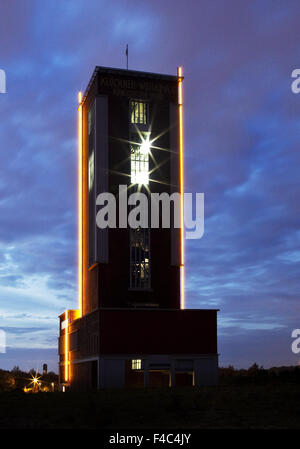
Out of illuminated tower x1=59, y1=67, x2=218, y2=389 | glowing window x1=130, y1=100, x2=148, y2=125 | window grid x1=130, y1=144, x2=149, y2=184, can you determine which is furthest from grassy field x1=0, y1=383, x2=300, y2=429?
glowing window x1=130, y1=100, x2=148, y2=125

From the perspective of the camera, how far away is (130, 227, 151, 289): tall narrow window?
222 ft

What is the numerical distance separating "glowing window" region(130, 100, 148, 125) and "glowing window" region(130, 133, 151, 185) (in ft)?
5.66

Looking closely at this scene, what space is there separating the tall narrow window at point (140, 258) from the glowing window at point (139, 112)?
1275 cm

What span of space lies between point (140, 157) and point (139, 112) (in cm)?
547

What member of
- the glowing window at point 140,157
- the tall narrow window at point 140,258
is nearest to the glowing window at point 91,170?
the glowing window at point 140,157

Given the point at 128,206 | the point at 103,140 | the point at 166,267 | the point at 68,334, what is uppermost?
the point at 103,140

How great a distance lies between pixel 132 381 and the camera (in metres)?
64.1

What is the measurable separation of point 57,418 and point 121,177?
43.1 m

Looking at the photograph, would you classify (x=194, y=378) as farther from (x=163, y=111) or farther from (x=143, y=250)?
(x=163, y=111)

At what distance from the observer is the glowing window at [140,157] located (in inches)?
2726

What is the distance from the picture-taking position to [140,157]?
230 feet

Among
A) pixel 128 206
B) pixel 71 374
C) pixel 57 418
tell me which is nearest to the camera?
pixel 57 418
